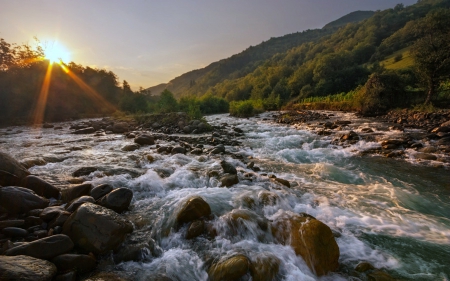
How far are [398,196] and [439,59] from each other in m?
21.8

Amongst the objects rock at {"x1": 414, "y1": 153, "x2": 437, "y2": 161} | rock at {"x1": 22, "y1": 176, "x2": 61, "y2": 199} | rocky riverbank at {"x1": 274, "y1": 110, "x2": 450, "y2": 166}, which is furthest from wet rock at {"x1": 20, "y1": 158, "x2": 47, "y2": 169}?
rock at {"x1": 414, "y1": 153, "x2": 437, "y2": 161}

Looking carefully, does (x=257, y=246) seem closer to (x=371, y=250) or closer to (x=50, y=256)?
(x=371, y=250)

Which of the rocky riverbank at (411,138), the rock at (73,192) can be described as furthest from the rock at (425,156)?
the rock at (73,192)

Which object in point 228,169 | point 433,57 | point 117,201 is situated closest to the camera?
point 117,201

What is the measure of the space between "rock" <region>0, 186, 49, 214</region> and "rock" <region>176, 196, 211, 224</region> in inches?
143

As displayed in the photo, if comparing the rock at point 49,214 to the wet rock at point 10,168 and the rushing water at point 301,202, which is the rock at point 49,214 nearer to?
the rushing water at point 301,202

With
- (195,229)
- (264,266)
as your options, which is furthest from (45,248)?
(264,266)

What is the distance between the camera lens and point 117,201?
19.6 ft

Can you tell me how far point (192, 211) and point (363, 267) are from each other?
147 inches

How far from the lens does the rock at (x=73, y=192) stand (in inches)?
248

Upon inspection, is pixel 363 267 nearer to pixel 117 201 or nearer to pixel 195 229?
pixel 195 229

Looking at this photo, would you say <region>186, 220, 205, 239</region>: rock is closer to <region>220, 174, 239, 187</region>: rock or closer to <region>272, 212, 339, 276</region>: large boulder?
<region>272, 212, 339, 276</region>: large boulder

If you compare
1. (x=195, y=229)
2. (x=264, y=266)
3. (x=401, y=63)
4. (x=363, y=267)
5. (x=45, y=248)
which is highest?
(x=401, y=63)

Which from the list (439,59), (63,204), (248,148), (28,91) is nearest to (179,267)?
(63,204)
